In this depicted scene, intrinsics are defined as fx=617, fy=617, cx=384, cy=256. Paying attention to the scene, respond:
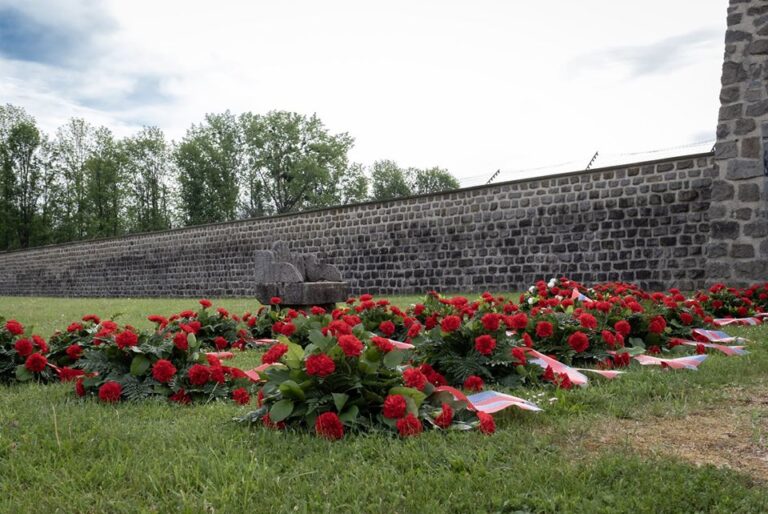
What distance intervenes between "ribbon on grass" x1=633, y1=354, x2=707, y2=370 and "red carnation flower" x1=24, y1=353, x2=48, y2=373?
4233 millimetres

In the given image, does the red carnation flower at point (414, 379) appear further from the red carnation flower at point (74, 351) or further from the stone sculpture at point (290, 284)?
the stone sculpture at point (290, 284)

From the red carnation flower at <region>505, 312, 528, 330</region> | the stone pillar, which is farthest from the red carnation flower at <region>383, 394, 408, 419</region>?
the stone pillar

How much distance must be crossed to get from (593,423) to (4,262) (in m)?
37.6

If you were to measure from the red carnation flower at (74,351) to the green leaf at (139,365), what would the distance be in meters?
0.88

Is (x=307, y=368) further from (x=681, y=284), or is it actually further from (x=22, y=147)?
(x=22, y=147)

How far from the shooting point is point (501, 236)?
14.0 m

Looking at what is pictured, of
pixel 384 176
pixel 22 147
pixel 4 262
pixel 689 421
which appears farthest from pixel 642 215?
pixel 384 176

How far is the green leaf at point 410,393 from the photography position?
2877mm

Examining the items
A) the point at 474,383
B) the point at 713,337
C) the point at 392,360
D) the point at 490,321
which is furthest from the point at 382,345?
the point at 713,337

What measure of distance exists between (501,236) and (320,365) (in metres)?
11.7

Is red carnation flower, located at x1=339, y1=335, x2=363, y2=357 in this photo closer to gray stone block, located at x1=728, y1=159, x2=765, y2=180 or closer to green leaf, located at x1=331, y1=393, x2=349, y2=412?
green leaf, located at x1=331, y1=393, x2=349, y2=412

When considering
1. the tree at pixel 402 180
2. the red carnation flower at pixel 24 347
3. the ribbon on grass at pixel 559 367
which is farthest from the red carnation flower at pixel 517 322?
the tree at pixel 402 180

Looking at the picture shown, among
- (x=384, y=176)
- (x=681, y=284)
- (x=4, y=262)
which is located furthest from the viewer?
(x=384, y=176)

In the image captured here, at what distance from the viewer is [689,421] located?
3037 millimetres
